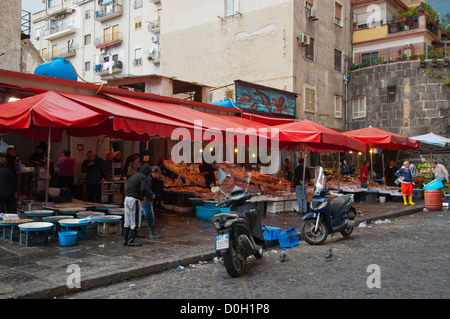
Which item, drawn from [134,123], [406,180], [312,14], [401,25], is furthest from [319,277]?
[401,25]

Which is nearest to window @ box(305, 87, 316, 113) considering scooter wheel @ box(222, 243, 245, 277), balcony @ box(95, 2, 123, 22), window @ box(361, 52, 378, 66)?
window @ box(361, 52, 378, 66)

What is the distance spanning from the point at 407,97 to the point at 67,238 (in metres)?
22.4

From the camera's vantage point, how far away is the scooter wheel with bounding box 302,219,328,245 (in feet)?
26.3

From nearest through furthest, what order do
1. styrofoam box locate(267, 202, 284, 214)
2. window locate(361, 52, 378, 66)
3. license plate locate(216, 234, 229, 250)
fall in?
license plate locate(216, 234, 229, 250)
styrofoam box locate(267, 202, 284, 214)
window locate(361, 52, 378, 66)

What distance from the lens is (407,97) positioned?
2380 centimetres

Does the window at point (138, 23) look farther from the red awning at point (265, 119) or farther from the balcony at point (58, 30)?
the red awning at point (265, 119)

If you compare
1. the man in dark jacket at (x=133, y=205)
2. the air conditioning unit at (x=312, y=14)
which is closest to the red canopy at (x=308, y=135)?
the man in dark jacket at (x=133, y=205)

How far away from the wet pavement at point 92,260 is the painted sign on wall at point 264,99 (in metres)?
10.6

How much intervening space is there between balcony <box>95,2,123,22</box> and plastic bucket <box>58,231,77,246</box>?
1231 inches

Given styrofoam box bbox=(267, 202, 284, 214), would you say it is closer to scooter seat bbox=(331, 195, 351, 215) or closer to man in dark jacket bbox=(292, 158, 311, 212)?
man in dark jacket bbox=(292, 158, 311, 212)

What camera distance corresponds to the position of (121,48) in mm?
34562
